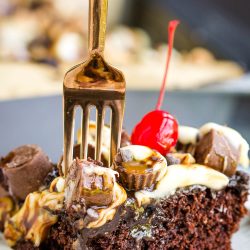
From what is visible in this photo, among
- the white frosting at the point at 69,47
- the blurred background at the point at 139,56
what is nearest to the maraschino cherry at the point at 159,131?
the blurred background at the point at 139,56

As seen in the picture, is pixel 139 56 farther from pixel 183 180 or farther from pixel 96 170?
pixel 96 170

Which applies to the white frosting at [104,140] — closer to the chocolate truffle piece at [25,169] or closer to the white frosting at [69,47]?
the chocolate truffle piece at [25,169]

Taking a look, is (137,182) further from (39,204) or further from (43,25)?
(43,25)

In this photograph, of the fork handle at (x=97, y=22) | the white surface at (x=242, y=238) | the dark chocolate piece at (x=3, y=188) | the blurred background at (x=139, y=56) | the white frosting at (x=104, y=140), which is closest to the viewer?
the fork handle at (x=97, y=22)

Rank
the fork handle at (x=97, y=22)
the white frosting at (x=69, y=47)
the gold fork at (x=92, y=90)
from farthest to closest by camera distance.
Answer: the white frosting at (x=69, y=47), the gold fork at (x=92, y=90), the fork handle at (x=97, y=22)

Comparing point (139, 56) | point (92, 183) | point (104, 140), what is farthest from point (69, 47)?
point (92, 183)

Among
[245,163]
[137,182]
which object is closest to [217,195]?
[245,163]

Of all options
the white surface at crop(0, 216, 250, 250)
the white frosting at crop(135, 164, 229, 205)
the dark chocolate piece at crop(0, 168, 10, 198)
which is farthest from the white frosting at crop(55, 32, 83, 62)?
the white frosting at crop(135, 164, 229, 205)

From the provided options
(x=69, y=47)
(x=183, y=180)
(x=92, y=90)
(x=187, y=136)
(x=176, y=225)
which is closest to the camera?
(x=92, y=90)
